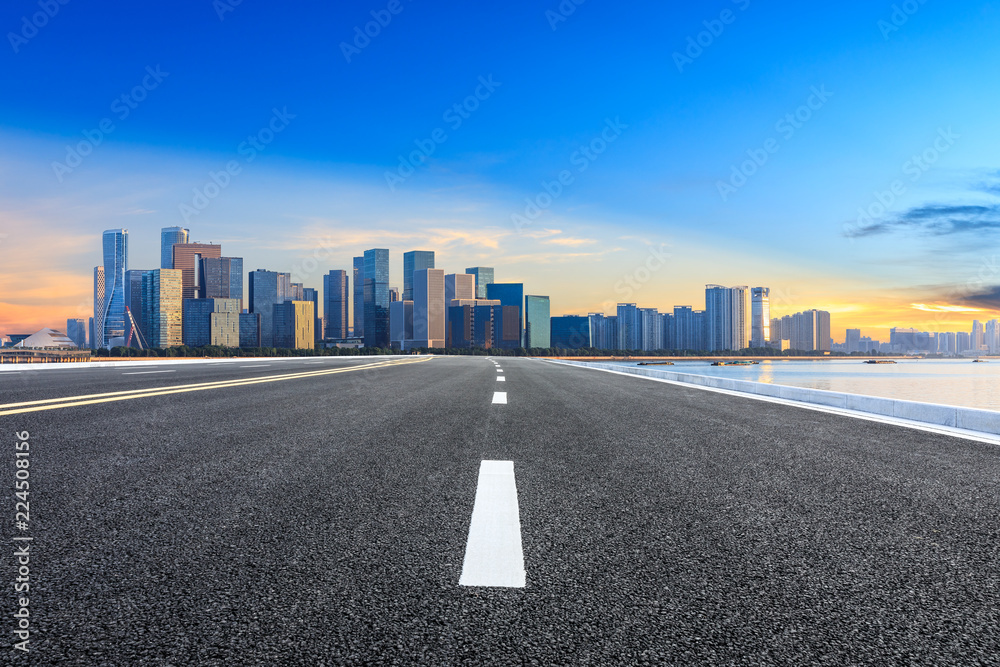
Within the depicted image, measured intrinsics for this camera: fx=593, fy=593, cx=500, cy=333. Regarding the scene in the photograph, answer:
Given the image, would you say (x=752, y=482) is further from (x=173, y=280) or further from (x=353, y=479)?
(x=173, y=280)

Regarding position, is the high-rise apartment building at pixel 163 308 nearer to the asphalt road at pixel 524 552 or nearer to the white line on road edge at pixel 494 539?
the asphalt road at pixel 524 552

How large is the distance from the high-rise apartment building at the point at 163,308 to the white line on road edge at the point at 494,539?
630 feet

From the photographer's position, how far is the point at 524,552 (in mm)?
2965

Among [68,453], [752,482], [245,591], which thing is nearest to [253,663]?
[245,591]

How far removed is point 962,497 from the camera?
4.26 meters

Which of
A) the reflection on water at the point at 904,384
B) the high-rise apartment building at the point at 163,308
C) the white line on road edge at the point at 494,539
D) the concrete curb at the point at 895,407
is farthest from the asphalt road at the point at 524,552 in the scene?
the high-rise apartment building at the point at 163,308

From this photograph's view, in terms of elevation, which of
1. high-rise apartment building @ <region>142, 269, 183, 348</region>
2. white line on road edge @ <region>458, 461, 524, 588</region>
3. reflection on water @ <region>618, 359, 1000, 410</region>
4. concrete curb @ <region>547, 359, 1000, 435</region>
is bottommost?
reflection on water @ <region>618, 359, 1000, 410</region>

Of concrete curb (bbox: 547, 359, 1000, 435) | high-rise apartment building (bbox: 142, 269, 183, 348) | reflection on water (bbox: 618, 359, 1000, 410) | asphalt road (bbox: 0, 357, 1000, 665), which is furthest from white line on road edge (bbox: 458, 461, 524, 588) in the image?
high-rise apartment building (bbox: 142, 269, 183, 348)

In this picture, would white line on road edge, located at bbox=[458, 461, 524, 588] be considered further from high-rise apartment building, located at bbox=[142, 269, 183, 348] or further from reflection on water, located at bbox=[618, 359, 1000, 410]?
high-rise apartment building, located at bbox=[142, 269, 183, 348]

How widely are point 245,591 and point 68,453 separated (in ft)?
13.3

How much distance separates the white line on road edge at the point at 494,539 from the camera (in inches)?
103

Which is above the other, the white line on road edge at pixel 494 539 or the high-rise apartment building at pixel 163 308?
the high-rise apartment building at pixel 163 308

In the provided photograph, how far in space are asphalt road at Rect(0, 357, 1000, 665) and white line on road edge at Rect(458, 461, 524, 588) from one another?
7 cm

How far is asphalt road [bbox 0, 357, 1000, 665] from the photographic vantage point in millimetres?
2057
